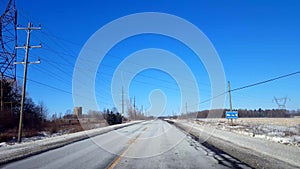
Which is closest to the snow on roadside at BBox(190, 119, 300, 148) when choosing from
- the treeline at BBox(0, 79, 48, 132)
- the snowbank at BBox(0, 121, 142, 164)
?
the snowbank at BBox(0, 121, 142, 164)

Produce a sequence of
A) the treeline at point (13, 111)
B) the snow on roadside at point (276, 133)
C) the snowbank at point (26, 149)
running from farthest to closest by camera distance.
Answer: the treeline at point (13, 111), the snow on roadside at point (276, 133), the snowbank at point (26, 149)

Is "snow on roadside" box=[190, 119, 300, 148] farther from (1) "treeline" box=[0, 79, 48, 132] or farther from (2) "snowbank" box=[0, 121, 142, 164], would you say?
(1) "treeline" box=[0, 79, 48, 132]

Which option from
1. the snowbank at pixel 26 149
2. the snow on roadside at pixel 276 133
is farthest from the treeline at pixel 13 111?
→ the snow on roadside at pixel 276 133

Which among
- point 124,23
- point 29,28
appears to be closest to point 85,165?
point 124,23

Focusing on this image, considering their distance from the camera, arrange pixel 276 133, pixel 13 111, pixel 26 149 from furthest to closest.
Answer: pixel 13 111, pixel 276 133, pixel 26 149

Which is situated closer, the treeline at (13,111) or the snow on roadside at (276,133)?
the snow on roadside at (276,133)

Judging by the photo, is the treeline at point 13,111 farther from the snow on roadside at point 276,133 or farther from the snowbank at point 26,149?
the snow on roadside at point 276,133

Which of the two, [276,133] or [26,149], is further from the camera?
[276,133]

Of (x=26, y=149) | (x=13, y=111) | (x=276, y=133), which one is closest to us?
(x=26, y=149)

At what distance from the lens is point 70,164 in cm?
930

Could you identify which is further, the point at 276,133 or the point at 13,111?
the point at 13,111

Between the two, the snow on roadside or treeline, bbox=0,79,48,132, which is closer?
the snow on roadside

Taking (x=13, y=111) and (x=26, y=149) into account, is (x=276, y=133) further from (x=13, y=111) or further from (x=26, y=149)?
(x=13, y=111)

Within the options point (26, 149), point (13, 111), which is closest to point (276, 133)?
point (26, 149)
